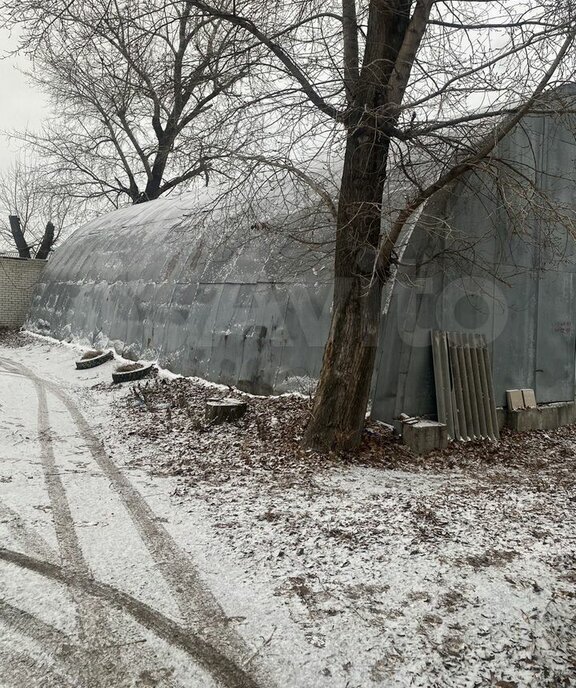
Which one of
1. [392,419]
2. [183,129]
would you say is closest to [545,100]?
[392,419]

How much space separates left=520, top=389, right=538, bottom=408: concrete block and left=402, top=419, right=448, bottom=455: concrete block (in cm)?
288

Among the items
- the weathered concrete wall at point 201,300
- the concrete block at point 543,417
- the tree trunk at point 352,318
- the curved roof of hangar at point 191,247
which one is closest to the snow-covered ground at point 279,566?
the tree trunk at point 352,318

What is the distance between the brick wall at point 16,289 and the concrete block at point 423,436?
20825 mm

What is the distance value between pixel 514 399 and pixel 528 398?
40cm

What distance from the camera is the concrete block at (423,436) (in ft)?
27.9

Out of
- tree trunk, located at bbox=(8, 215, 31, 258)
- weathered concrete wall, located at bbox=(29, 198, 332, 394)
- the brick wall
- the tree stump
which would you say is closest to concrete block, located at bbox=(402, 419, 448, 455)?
weathered concrete wall, located at bbox=(29, 198, 332, 394)

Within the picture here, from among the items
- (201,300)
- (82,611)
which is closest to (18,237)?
(201,300)

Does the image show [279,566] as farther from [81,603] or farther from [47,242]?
[47,242]

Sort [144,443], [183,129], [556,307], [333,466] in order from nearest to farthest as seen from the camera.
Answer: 1. [333,466]
2. [144,443]
3. [183,129]
4. [556,307]

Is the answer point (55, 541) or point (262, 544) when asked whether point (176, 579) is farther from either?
point (55, 541)

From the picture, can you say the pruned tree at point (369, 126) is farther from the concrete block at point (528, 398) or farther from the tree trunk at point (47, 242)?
the tree trunk at point (47, 242)

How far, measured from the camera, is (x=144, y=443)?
8633mm

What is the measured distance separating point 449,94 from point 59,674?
300 inches

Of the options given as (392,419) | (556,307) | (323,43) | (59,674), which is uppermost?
(323,43)
